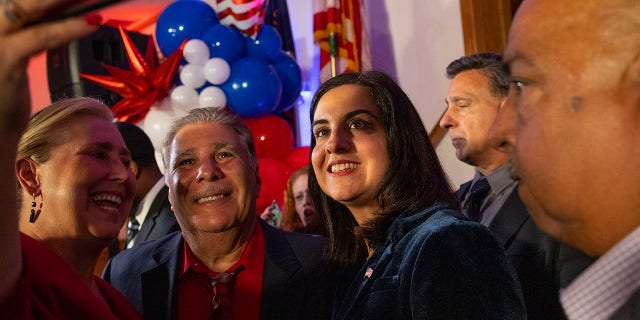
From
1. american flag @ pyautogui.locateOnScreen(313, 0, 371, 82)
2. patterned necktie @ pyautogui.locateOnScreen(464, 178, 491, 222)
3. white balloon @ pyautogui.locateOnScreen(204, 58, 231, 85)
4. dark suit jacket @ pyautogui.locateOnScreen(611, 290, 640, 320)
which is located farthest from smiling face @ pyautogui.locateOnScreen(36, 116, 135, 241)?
american flag @ pyautogui.locateOnScreen(313, 0, 371, 82)

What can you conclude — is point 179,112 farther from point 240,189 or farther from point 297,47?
point 240,189

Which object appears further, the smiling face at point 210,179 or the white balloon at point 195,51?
the white balloon at point 195,51

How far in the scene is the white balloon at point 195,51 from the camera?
485 centimetres

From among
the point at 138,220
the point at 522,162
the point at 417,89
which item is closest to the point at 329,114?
the point at 522,162

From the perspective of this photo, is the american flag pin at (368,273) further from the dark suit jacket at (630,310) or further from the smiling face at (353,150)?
the dark suit jacket at (630,310)

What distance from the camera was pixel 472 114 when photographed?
2.80m

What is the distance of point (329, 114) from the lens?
6.66 feet

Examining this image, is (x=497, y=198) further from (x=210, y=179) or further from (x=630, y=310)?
(x=630, y=310)

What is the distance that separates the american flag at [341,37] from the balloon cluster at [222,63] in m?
0.40

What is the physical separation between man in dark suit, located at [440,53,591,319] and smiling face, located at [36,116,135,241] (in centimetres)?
107

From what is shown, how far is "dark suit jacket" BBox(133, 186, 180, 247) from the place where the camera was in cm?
304

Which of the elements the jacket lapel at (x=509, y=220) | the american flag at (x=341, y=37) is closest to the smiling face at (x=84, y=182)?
the jacket lapel at (x=509, y=220)

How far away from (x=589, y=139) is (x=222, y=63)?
429 cm

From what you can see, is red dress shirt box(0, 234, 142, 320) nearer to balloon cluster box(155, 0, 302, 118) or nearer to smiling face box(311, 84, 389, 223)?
smiling face box(311, 84, 389, 223)
